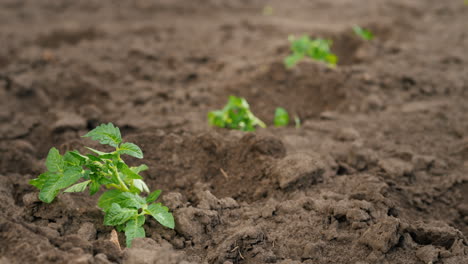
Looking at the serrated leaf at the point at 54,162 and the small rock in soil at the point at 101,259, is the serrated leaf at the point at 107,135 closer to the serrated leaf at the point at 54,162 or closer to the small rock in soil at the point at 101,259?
the serrated leaf at the point at 54,162

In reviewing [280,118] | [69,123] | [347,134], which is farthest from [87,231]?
[347,134]

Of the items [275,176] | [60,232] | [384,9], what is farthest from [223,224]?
[384,9]

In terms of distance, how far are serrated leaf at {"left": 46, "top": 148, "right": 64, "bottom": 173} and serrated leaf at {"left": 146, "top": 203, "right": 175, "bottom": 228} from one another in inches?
18.6

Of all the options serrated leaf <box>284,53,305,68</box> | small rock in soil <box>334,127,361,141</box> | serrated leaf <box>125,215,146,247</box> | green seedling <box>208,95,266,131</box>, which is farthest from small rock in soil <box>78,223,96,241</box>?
serrated leaf <box>284,53,305,68</box>

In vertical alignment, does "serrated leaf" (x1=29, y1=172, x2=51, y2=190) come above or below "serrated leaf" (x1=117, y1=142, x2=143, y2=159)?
below

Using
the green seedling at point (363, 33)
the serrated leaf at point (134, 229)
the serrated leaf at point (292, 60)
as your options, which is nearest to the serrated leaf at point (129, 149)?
the serrated leaf at point (134, 229)

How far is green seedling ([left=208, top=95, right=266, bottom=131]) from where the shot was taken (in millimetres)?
3326

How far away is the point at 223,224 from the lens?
242 centimetres

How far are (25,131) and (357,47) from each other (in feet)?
11.0

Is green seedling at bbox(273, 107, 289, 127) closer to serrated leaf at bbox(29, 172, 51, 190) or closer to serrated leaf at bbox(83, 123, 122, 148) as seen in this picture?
serrated leaf at bbox(83, 123, 122, 148)

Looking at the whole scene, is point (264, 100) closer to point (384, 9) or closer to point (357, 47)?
point (357, 47)

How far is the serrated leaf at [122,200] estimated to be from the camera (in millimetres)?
2271

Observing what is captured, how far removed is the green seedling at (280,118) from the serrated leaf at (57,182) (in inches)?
70.6

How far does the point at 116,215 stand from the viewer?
2.22 metres
